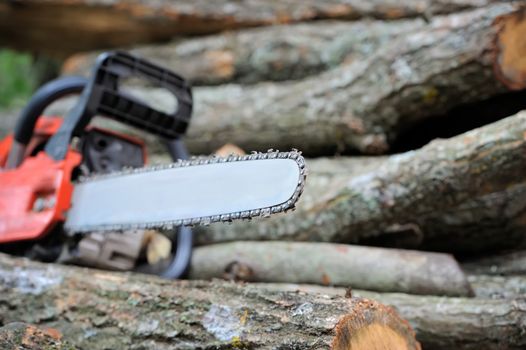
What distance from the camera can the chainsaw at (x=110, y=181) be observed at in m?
Answer: 1.50

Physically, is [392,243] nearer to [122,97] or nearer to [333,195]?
[333,195]

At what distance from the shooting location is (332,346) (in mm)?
1327

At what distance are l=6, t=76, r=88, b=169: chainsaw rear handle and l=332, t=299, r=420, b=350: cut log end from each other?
1.24m

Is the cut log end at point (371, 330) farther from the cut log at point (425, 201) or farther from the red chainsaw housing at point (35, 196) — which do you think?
the red chainsaw housing at point (35, 196)

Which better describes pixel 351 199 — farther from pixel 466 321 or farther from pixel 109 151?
pixel 109 151

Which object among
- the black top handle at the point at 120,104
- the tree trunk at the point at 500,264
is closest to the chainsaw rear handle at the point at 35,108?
the black top handle at the point at 120,104

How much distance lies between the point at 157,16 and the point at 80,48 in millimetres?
724

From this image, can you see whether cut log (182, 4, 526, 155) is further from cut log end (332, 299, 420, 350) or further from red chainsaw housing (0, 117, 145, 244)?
cut log end (332, 299, 420, 350)

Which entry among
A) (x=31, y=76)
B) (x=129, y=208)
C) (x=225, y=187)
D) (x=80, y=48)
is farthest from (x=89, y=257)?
(x=31, y=76)

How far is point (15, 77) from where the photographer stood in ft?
17.0

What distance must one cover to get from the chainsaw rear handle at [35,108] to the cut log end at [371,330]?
124 cm

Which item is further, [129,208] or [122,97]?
[122,97]

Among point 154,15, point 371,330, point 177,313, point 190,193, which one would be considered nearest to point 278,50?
point 154,15

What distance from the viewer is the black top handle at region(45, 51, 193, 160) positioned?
1.96m
